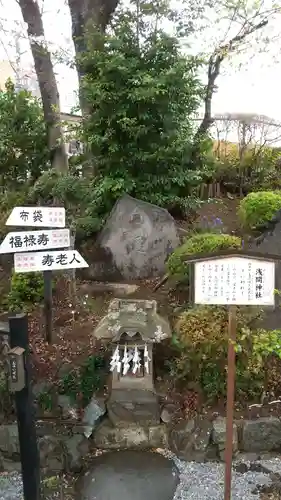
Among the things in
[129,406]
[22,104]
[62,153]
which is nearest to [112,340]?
[129,406]

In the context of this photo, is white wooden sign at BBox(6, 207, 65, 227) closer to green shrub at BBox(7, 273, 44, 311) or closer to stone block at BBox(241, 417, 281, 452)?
green shrub at BBox(7, 273, 44, 311)

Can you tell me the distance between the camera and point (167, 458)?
17.1 ft

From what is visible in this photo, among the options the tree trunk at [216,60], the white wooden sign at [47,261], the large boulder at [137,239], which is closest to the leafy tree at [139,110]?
the large boulder at [137,239]

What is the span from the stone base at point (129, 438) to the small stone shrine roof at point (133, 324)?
118 centimetres

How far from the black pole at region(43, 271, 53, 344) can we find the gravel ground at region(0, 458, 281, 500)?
69.4 inches

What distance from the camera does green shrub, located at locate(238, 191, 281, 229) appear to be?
801 centimetres

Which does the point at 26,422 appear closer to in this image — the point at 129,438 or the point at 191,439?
the point at 129,438

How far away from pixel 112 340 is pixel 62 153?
6.44 metres

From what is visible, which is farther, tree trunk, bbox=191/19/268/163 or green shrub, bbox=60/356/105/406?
tree trunk, bbox=191/19/268/163

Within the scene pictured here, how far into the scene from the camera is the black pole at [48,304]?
5973 millimetres

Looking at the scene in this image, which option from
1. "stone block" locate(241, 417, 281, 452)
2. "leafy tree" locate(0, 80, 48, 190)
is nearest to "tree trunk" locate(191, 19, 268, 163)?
Answer: "leafy tree" locate(0, 80, 48, 190)

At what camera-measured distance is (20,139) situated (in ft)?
33.6

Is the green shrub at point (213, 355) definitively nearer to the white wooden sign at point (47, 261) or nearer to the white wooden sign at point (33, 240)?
the white wooden sign at point (47, 261)

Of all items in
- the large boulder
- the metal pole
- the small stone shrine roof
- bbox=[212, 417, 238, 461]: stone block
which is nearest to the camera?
the metal pole
